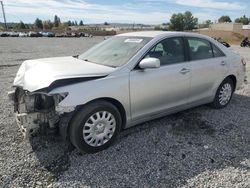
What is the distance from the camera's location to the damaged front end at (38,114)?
331 cm

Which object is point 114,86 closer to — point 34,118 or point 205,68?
point 34,118

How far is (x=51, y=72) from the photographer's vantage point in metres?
3.45

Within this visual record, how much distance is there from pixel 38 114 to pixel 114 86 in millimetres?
1053

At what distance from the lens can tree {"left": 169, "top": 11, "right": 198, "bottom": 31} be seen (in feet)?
291

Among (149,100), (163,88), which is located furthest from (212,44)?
(149,100)

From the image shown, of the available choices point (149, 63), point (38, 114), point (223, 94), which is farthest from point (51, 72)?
point (223, 94)

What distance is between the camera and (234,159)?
11.5ft

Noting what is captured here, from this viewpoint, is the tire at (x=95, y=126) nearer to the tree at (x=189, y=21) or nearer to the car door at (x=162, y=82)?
the car door at (x=162, y=82)

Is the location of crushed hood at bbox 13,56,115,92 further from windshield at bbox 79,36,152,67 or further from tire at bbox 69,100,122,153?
tire at bbox 69,100,122,153

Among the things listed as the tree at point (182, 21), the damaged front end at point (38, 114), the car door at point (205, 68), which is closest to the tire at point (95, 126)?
the damaged front end at point (38, 114)

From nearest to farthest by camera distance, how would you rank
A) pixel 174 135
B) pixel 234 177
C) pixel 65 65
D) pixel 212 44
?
1. pixel 234 177
2. pixel 65 65
3. pixel 174 135
4. pixel 212 44

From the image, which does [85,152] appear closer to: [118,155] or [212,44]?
[118,155]

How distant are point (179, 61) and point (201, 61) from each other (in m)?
0.57

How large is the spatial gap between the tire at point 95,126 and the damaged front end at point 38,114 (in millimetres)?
288
